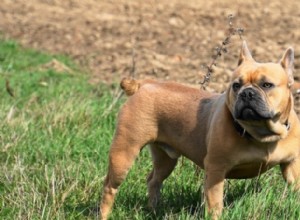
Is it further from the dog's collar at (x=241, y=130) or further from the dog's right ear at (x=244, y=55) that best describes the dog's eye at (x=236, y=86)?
the dog's right ear at (x=244, y=55)

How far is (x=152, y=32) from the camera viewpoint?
1462cm

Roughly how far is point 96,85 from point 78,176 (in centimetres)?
435

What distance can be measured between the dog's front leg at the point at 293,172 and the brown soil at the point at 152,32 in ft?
12.5

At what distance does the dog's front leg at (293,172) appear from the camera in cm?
622

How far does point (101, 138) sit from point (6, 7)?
9486 mm

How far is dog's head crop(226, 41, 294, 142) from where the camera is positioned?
19.3 ft

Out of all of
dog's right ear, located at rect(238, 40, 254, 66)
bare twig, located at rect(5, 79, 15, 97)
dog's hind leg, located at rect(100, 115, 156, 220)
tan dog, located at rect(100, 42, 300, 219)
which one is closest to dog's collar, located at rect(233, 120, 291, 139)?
tan dog, located at rect(100, 42, 300, 219)

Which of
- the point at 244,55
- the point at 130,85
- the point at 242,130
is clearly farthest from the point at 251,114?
the point at 130,85

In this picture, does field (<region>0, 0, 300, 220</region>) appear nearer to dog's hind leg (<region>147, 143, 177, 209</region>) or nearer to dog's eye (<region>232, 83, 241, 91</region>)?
dog's hind leg (<region>147, 143, 177, 209</region>)

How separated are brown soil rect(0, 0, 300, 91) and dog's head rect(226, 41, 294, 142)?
154 inches

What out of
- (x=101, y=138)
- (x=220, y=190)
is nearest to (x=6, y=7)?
(x=101, y=138)

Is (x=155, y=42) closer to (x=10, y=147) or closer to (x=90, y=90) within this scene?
(x=90, y=90)

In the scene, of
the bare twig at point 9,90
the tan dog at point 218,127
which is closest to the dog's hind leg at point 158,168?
the tan dog at point 218,127

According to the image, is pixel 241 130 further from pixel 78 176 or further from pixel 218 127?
pixel 78 176
